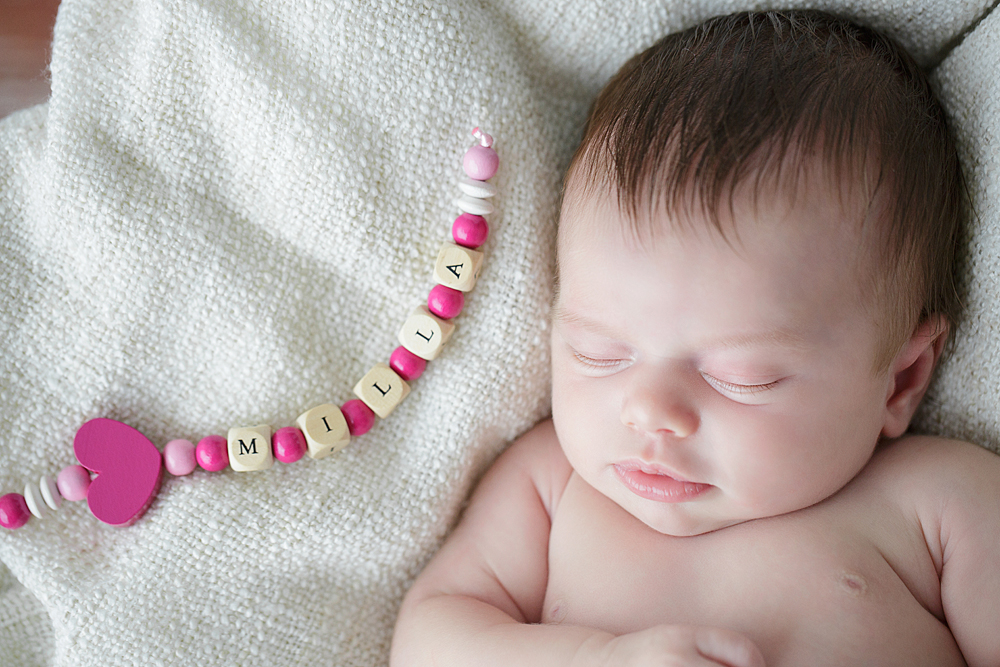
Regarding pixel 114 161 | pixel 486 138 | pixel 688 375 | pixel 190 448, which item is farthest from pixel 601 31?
pixel 190 448

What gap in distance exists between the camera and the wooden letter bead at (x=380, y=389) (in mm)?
1089

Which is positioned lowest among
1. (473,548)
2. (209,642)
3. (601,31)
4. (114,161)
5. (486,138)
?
(209,642)

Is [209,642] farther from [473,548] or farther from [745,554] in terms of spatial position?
[745,554]

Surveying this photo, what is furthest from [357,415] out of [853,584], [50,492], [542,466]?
[853,584]

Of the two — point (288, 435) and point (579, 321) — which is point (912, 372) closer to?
point (579, 321)

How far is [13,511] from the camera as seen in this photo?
39.9 inches

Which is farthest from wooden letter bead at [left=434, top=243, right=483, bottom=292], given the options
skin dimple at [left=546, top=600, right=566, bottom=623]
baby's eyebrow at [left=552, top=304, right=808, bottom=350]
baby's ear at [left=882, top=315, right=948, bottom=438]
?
baby's ear at [left=882, top=315, right=948, bottom=438]

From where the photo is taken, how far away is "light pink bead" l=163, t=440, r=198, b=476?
105cm

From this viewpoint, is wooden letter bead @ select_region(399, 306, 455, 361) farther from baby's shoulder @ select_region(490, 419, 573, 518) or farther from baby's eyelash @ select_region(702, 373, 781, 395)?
baby's eyelash @ select_region(702, 373, 781, 395)

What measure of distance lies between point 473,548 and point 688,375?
0.40 meters

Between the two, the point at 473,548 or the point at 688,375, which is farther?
the point at 473,548

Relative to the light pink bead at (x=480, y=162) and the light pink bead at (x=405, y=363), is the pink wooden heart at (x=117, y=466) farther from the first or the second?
the light pink bead at (x=480, y=162)

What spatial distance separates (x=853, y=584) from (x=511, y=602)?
427 mm

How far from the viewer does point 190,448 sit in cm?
106
